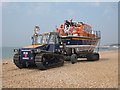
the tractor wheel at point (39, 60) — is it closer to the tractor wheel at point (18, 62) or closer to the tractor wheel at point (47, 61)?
the tractor wheel at point (47, 61)

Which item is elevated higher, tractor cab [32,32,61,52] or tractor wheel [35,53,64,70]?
tractor cab [32,32,61,52]

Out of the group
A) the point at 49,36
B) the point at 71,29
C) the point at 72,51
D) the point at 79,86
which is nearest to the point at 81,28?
the point at 71,29

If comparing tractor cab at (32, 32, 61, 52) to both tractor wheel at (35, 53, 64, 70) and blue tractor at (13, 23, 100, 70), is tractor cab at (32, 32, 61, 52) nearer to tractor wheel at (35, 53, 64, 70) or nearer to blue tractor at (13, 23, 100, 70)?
blue tractor at (13, 23, 100, 70)

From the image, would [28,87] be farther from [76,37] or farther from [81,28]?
[81,28]

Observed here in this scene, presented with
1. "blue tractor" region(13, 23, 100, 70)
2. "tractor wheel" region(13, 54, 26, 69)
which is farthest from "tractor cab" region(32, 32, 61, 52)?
"tractor wheel" region(13, 54, 26, 69)

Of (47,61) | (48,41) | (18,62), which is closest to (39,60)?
(47,61)

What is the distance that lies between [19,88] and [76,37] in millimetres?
10019

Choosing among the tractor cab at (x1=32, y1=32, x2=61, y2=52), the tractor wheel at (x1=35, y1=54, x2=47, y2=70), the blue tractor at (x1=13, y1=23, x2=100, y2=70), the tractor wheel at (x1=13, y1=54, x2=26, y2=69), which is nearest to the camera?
the tractor wheel at (x1=35, y1=54, x2=47, y2=70)

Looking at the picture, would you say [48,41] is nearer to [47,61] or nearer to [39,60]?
[47,61]

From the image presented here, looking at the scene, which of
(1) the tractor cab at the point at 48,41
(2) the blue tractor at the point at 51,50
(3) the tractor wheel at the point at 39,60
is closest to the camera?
(3) the tractor wheel at the point at 39,60

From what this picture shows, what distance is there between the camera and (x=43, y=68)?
1077cm

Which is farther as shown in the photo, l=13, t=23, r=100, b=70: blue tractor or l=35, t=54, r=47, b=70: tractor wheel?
l=13, t=23, r=100, b=70: blue tractor

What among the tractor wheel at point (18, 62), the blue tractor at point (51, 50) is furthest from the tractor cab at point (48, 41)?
the tractor wheel at point (18, 62)

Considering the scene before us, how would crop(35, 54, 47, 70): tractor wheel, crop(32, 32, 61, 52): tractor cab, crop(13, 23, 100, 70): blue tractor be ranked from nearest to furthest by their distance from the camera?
crop(35, 54, 47, 70): tractor wheel
crop(13, 23, 100, 70): blue tractor
crop(32, 32, 61, 52): tractor cab
